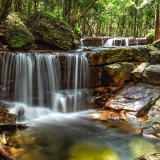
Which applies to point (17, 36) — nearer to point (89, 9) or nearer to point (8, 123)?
point (8, 123)

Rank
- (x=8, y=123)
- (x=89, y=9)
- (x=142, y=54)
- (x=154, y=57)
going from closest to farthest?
(x=8, y=123), (x=154, y=57), (x=142, y=54), (x=89, y=9)

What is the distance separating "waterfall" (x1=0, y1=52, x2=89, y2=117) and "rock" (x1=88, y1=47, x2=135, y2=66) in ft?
1.40

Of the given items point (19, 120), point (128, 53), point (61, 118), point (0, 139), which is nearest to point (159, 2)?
point (128, 53)

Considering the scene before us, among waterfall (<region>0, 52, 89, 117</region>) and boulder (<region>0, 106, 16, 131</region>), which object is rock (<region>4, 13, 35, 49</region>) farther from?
boulder (<region>0, 106, 16, 131</region>)

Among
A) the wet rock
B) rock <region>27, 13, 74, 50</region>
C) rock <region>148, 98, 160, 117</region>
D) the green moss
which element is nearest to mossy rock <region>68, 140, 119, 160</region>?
the wet rock

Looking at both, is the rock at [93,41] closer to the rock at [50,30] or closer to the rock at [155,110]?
the rock at [50,30]

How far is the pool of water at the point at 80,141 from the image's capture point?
5.38 meters

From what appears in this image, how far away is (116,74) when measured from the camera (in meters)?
10.2

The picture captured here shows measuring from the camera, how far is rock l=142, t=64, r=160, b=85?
9561mm

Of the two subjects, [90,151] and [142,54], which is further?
[142,54]

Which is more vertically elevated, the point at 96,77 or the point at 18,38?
the point at 18,38

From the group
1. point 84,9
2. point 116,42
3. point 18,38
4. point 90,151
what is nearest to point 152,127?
point 90,151

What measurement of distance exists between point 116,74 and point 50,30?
446 cm

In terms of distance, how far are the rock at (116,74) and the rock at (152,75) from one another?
829mm
